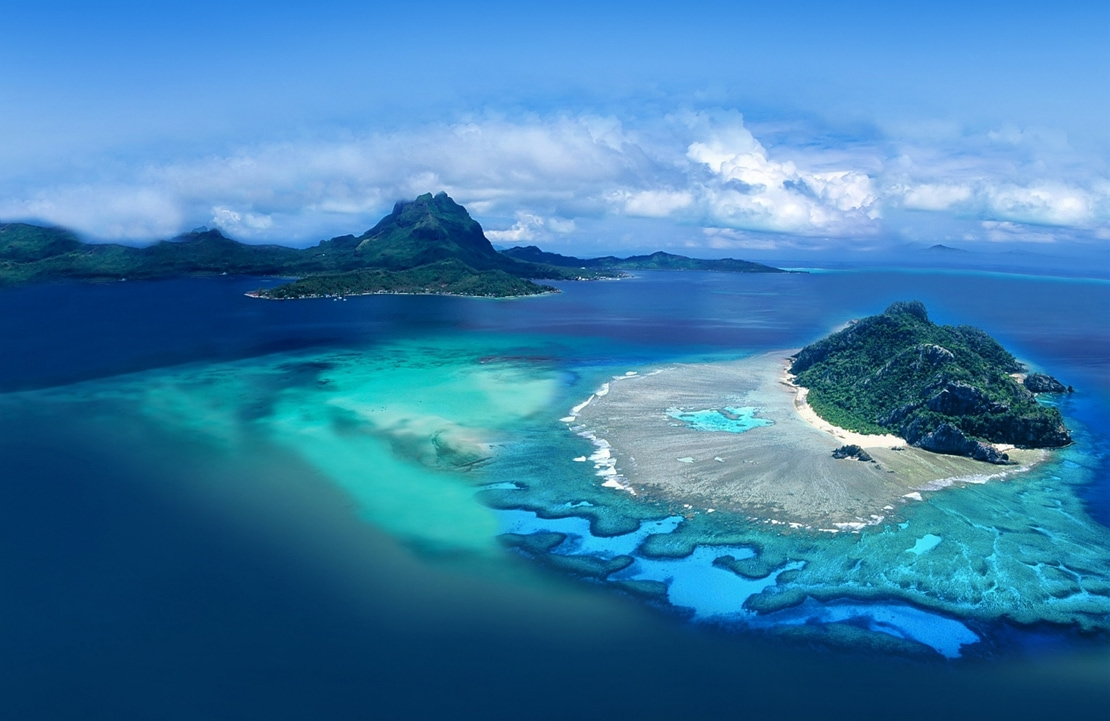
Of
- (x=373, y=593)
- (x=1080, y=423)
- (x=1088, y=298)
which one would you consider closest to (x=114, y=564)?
(x=373, y=593)

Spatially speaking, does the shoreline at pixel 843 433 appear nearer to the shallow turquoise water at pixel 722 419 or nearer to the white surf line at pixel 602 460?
the shallow turquoise water at pixel 722 419

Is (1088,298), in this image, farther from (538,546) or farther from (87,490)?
(87,490)

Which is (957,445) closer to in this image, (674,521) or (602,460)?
(674,521)

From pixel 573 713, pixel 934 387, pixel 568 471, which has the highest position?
pixel 934 387

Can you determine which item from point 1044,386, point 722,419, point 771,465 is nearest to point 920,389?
point 722,419

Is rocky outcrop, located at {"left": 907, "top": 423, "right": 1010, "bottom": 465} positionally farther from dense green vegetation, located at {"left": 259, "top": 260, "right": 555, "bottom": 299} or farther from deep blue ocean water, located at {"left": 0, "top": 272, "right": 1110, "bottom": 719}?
dense green vegetation, located at {"left": 259, "top": 260, "right": 555, "bottom": 299}

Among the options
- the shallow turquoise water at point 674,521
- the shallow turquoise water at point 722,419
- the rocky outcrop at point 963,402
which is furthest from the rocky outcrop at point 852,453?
the rocky outcrop at point 963,402
